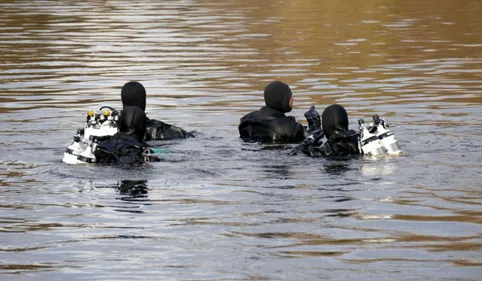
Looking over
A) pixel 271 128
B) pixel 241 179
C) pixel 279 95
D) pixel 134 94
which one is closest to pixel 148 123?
→ pixel 134 94

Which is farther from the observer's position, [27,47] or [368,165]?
[27,47]

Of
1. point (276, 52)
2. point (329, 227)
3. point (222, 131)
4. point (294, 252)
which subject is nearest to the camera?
point (294, 252)

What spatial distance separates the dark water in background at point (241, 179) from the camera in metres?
10.0

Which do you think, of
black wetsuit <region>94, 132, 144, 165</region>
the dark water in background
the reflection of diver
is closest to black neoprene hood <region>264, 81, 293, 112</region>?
the dark water in background

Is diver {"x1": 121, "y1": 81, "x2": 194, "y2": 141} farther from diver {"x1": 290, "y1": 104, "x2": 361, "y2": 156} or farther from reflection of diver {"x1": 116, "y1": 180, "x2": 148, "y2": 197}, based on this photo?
reflection of diver {"x1": 116, "y1": 180, "x2": 148, "y2": 197}

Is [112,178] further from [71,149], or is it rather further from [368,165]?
[368,165]

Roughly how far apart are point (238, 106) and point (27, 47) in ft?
52.7

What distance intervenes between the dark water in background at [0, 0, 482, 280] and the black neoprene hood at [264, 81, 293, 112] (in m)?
0.79

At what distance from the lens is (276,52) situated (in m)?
33.6

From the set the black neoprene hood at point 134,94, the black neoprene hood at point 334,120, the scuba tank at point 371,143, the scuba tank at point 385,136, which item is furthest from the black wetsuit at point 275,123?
the scuba tank at point 385,136

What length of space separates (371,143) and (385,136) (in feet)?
0.64

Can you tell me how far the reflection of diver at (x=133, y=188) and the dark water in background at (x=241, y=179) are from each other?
34 millimetres

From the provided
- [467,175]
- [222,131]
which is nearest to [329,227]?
[467,175]

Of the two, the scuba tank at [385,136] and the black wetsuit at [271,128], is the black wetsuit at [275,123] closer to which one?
the black wetsuit at [271,128]
